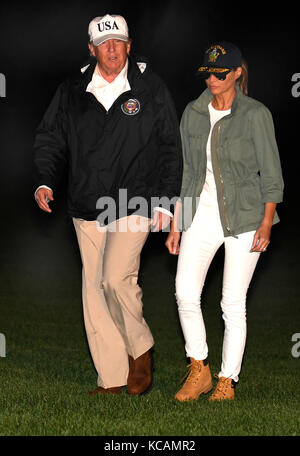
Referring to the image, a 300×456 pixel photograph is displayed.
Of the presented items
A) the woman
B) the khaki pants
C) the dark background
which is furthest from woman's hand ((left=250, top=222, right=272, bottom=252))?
the dark background

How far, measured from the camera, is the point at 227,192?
6414 mm

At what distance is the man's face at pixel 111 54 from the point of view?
6520 millimetres

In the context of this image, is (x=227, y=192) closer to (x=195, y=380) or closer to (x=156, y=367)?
(x=195, y=380)

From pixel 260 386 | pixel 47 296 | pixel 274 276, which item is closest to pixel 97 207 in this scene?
pixel 260 386

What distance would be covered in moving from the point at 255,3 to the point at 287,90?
3390 millimetres

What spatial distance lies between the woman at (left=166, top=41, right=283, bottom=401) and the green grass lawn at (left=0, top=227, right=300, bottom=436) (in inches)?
25.3

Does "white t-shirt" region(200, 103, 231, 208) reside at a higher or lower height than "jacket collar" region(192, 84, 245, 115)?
lower

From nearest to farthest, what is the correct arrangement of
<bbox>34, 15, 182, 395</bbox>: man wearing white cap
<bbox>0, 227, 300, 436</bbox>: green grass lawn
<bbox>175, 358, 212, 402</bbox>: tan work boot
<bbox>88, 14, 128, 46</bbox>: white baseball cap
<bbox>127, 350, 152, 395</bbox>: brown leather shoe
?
<bbox>0, 227, 300, 436</bbox>: green grass lawn
<bbox>88, 14, 128, 46</bbox>: white baseball cap
<bbox>34, 15, 182, 395</bbox>: man wearing white cap
<bbox>175, 358, 212, 402</bbox>: tan work boot
<bbox>127, 350, 152, 395</bbox>: brown leather shoe

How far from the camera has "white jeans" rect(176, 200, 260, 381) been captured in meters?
6.47

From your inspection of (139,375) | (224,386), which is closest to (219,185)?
(224,386)

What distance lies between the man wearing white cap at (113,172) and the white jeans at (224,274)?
0.29m

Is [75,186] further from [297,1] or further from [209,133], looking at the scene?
[297,1]

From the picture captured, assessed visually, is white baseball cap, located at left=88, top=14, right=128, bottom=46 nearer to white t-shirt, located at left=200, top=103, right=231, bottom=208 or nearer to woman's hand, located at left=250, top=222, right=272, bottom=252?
white t-shirt, located at left=200, top=103, right=231, bottom=208

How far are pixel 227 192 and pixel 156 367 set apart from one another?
2.89 meters
